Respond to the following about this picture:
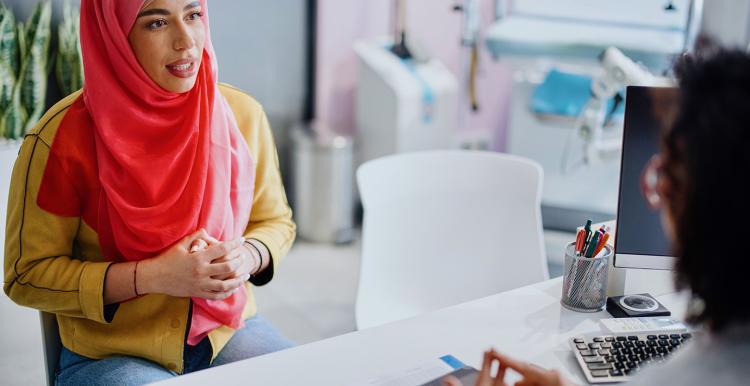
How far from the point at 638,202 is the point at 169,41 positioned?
2.91ft

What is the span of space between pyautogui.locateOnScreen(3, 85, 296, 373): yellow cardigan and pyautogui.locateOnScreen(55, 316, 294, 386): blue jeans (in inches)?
0.7

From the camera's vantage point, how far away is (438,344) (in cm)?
130

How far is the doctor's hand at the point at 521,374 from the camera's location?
990mm

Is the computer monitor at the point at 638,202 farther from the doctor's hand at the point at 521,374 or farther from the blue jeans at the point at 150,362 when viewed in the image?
the blue jeans at the point at 150,362

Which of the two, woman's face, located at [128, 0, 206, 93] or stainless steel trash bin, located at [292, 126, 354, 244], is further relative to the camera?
stainless steel trash bin, located at [292, 126, 354, 244]

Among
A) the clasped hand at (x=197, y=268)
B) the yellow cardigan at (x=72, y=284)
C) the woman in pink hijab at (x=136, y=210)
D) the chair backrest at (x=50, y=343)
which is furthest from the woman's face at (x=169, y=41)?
the chair backrest at (x=50, y=343)

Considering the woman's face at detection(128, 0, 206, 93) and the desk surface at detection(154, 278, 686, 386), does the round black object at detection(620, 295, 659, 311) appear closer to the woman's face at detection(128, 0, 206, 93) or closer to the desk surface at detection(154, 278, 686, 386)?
the desk surface at detection(154, 278, 686, 386)

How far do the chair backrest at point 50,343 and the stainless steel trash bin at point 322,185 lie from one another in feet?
6.78

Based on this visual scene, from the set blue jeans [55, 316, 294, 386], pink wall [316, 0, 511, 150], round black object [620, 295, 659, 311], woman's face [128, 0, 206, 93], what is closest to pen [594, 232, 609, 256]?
round black object [620, 295, 659, 311]

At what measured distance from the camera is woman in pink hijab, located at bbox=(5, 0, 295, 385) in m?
1.38

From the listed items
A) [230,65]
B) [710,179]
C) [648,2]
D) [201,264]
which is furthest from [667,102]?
[648,2]

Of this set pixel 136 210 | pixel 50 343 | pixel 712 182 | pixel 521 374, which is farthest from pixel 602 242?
pixel 50 343

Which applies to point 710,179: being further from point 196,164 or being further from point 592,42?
point 592,42

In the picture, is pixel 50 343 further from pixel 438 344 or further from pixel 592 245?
pixel 592 245
